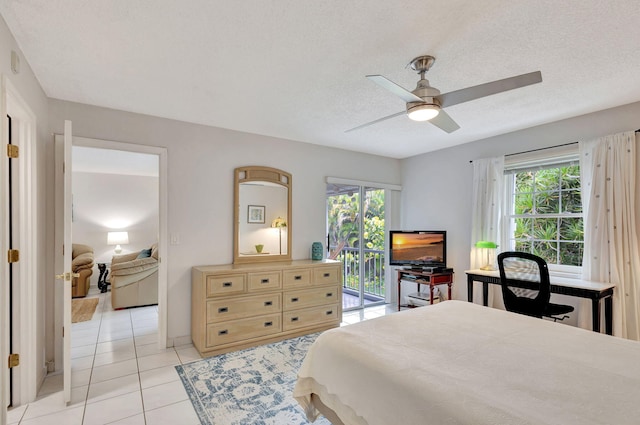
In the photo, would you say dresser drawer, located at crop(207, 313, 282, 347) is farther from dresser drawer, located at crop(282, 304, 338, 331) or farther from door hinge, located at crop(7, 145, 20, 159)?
door hinge, located at crop(7, 145, 20, 159)

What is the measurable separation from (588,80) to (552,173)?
1.45 m

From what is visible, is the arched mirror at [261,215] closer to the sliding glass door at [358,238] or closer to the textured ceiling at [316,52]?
the sliding glass door at [358,238]

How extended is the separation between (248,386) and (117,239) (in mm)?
5528

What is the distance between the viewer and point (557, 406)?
3.71 ft

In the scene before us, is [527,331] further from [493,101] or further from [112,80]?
[112,80]

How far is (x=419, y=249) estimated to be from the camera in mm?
4512

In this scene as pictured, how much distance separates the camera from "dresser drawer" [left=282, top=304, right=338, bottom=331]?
356cm

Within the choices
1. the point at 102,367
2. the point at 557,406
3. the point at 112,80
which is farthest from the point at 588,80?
the point at 102,367

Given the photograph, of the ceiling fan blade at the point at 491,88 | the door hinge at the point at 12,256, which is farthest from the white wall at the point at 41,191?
the ceiling fan blade at the point at 491,88

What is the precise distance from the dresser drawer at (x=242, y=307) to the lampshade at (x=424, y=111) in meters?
2.37

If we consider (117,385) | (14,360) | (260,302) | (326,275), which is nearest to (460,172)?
(326,275)

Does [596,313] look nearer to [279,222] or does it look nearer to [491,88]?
[491,88]

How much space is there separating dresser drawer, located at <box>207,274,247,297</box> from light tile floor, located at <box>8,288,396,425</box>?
2.16 feet

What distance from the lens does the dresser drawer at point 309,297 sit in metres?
3.57
